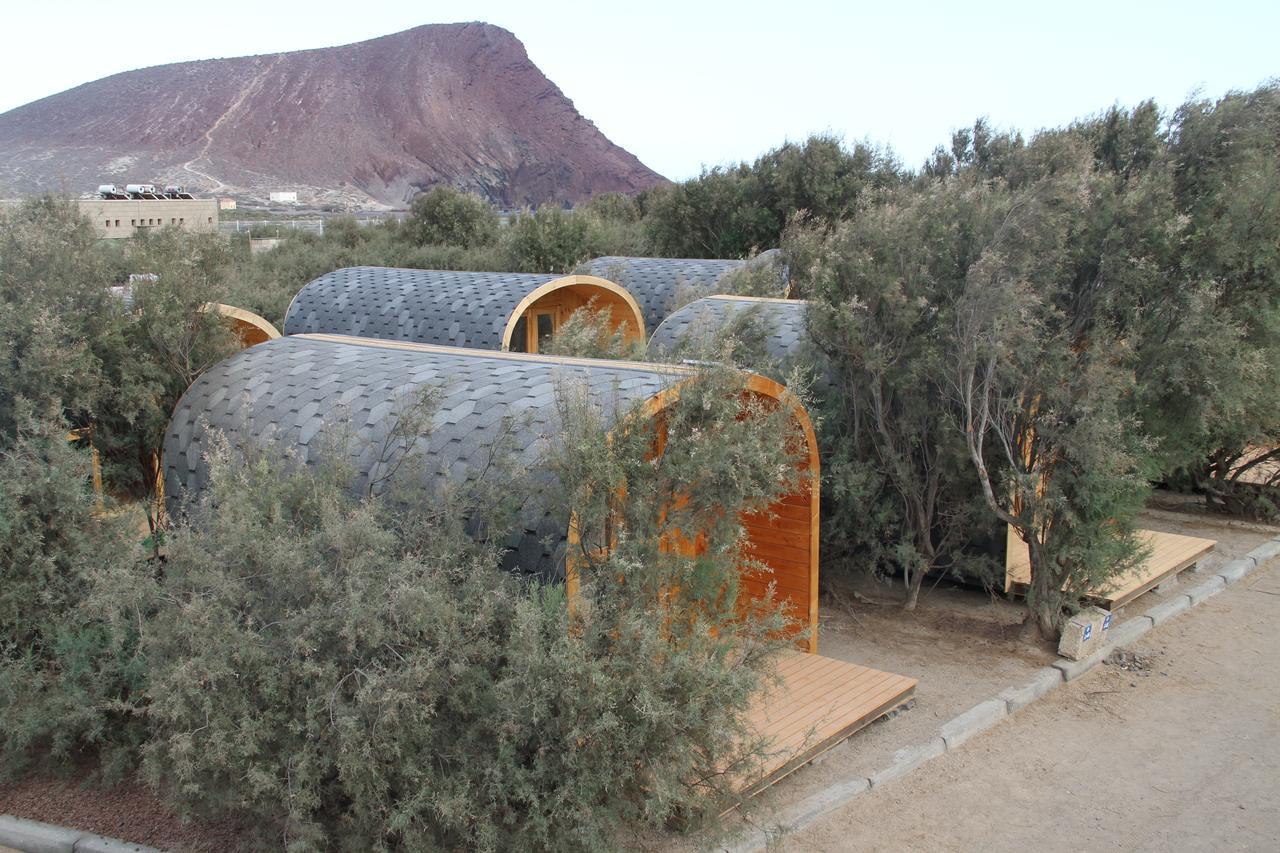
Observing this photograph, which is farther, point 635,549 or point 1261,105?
point 1261,105

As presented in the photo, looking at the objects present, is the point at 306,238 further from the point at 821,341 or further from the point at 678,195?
the point at 821,341

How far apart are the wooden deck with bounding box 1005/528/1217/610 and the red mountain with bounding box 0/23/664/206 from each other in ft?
215

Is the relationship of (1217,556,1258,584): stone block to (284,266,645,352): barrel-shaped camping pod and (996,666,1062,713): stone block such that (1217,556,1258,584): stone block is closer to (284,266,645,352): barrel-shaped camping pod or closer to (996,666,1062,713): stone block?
(996,666,1062,713): stone block

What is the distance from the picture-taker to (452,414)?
6.02 m

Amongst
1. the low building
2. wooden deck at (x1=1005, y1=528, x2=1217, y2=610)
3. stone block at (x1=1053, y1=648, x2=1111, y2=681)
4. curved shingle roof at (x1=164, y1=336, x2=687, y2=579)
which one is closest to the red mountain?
the low building

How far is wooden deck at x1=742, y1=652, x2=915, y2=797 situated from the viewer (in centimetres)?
574

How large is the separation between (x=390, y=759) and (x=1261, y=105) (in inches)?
324

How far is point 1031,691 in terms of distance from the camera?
734 centimetres

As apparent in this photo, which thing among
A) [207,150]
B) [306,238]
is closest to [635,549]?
[306,238]

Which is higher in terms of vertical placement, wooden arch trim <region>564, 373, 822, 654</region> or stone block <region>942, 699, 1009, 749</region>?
wooden arch trim <region>564, 373, 822, 654</region>

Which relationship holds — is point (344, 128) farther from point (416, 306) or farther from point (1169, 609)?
point (1169, 609)

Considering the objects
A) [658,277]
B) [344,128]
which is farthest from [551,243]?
[344,128]

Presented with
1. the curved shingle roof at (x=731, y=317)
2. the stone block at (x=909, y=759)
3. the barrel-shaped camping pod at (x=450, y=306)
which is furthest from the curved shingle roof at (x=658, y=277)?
the stone block at (x=909, y=759)

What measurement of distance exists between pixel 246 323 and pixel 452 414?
237 inches
